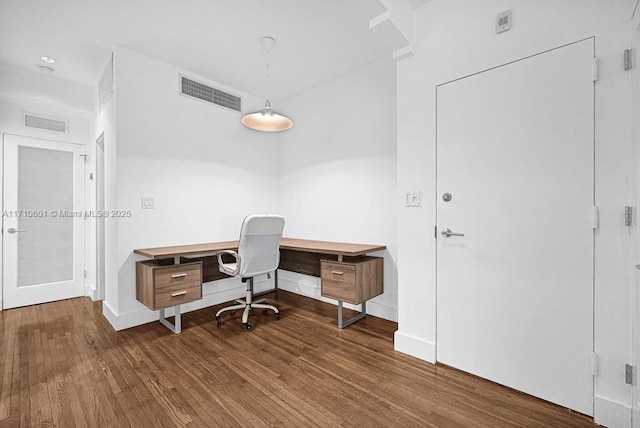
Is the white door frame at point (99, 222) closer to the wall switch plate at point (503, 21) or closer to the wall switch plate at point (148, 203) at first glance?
the wall switch plate at point (148, 203)

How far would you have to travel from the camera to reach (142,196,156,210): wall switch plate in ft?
9.87

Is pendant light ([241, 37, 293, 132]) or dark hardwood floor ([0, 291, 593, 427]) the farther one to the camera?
pendant light ([241, 37, 293, 132])

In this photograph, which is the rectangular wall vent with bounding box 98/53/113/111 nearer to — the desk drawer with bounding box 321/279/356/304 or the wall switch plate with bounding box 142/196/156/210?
the wall switch plate with bounding box 142/196/156/210

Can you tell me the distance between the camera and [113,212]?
2.88 meters

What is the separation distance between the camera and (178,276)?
8.73ft

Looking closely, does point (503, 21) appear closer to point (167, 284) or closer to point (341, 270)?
point (341, 270)

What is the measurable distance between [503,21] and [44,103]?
507 cm

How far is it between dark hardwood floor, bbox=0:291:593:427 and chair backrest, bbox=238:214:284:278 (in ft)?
2.01

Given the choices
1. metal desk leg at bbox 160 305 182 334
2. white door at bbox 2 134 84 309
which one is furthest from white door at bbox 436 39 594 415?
white door at bbox 2 134 84 309

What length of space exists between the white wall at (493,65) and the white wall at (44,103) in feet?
13.6

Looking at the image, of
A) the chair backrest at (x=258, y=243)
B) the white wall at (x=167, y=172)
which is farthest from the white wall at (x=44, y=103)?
the chair backrest at (x=258, y=243)

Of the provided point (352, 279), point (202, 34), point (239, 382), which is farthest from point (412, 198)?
point (202, 34)

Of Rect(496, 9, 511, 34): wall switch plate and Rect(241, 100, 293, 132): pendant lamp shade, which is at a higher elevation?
Rect(496, 9, 511, 34): wall switch plate

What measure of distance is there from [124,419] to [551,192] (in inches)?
111
